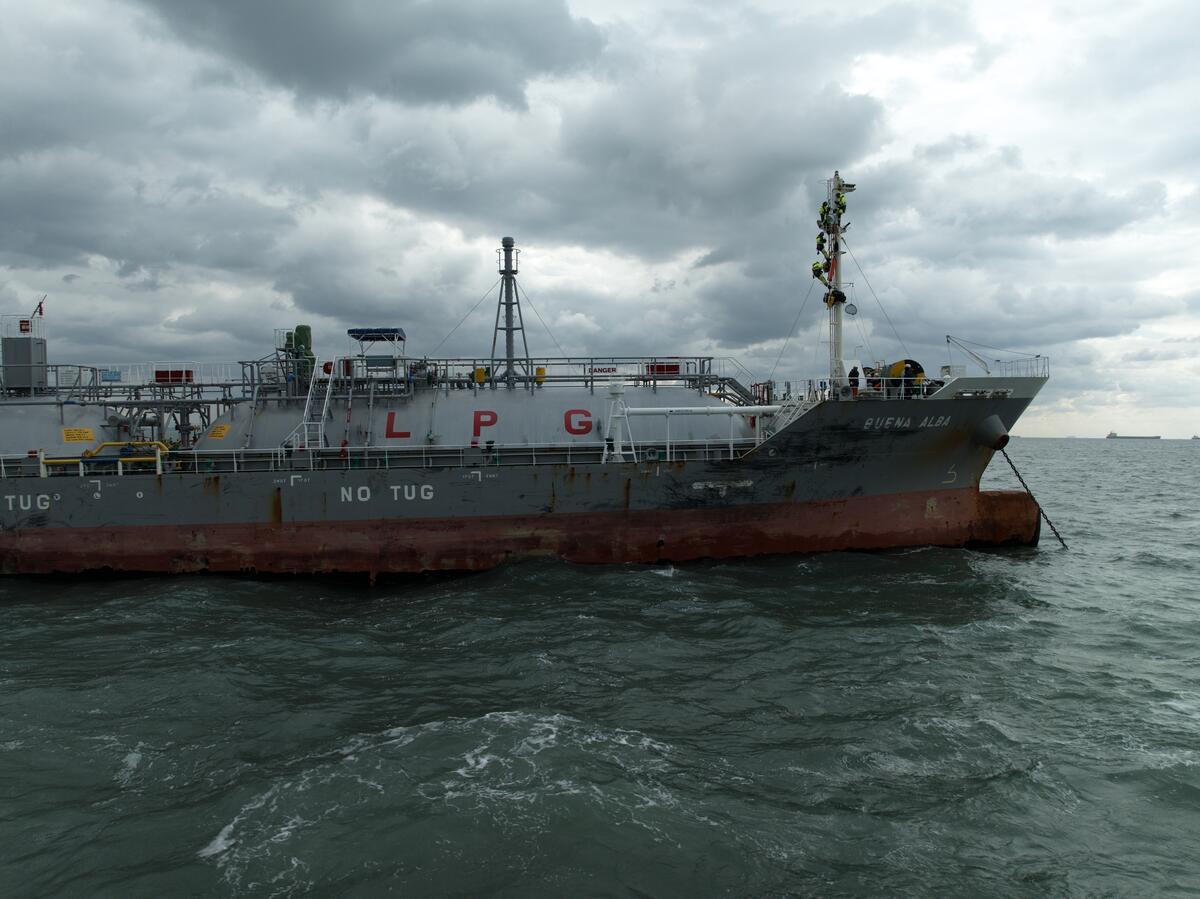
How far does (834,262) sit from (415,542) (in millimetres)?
16793

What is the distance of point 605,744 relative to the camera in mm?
9875

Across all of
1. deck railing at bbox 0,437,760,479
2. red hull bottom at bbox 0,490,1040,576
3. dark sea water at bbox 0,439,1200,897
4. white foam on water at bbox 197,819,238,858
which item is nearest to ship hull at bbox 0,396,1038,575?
red hull bottom at bbox 0,490,1040,576

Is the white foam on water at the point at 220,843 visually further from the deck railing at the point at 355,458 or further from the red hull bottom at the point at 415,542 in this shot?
the deck railing at the point at 355,458

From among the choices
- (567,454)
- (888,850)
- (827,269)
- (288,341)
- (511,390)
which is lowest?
(888,850)

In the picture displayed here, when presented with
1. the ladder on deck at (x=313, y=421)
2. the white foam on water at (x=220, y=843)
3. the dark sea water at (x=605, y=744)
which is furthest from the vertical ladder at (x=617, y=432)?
the white foam on water at (x=220, y=843)

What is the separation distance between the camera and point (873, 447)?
2155 cm

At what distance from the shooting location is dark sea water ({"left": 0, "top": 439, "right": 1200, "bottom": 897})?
732 cm

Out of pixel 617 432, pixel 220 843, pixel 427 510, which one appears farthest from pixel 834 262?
pixel 220 843

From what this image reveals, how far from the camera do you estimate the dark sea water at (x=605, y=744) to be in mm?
7316

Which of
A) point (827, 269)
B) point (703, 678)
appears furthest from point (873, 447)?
point (703, 678)

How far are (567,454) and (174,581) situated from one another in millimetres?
12735

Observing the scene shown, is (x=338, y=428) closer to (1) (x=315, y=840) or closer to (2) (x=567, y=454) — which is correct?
(2) (x=567, y=454)

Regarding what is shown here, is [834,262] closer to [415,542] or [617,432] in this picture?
[617,432]

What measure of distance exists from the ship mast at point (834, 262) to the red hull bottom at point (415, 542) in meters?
5.30
